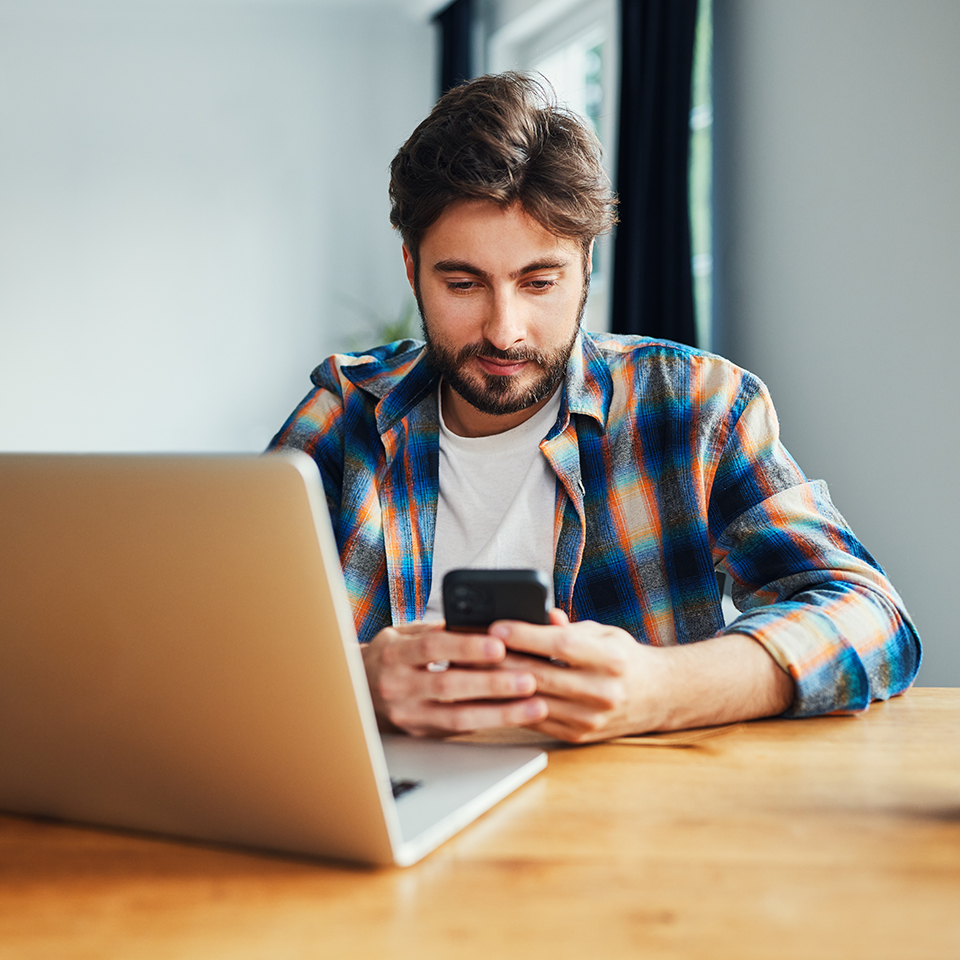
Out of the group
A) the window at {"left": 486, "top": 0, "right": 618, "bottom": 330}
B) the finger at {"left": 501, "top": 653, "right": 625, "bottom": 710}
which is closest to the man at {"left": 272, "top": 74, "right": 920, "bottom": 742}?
the finger at {"left": 501, "top": 653, "right": 625, "bottom": 710}

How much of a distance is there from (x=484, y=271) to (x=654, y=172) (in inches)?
68.6

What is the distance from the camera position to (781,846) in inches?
23.0

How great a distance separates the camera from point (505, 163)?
50.9 inches

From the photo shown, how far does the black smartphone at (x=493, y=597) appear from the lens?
0.74m

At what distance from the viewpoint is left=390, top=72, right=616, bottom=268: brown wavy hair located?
1.29 meters

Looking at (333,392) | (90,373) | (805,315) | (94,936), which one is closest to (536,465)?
(333,392)

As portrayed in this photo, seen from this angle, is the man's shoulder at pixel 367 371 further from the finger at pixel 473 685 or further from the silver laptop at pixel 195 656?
the silver laptop at pixel 195 656

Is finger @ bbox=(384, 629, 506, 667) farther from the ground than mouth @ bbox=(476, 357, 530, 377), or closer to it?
closer to it

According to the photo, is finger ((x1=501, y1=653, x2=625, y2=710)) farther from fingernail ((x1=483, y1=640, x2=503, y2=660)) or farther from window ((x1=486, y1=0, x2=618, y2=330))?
window ((x1=486, y1=0, x2=618, y2=330))

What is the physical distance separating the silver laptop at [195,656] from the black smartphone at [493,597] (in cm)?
18

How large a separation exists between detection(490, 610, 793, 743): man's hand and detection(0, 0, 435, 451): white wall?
3368 millimetres

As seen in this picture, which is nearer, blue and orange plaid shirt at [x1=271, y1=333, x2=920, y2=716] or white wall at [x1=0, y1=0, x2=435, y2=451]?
blue and orange plaid shirt at [x1=271, y1=333, x2=920, y2=716]

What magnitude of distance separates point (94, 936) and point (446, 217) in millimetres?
1046

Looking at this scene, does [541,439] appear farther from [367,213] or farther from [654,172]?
[367,213]
